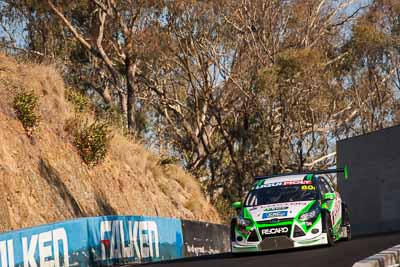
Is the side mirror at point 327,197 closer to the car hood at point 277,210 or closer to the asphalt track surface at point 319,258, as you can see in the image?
the car hood at point 277,210

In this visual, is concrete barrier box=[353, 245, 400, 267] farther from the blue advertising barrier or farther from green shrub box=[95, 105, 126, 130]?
green shrub box=[95, 105, 126, 130]

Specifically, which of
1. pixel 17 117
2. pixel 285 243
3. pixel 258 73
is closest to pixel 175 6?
pixel 258 73

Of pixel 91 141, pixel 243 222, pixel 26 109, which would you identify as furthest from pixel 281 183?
pixel 91 141

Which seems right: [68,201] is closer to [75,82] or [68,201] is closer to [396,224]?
[396,224]

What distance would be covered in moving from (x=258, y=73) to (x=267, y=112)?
2.51 m

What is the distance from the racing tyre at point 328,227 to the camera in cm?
1702

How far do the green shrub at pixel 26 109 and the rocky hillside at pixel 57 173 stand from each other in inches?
7.3

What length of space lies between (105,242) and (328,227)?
214 inches

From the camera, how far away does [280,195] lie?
1808 cm

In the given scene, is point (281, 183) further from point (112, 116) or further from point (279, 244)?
point (112, 116)

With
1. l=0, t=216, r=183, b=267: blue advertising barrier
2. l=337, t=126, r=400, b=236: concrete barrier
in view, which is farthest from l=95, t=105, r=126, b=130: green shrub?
l=0, t=216, r=183, b=267: blue advertising barrier

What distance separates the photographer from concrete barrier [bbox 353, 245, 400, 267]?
1065 cm

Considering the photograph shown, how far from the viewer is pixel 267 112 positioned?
4984 centimetres

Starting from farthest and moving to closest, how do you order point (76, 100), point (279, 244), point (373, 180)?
point (373, 180)
point (76, 100)
point (279, 244)
